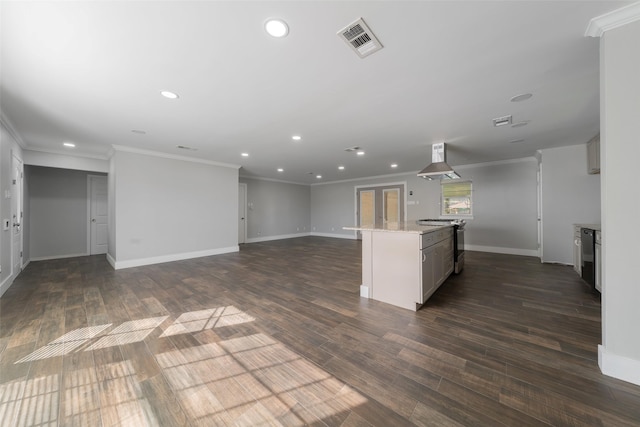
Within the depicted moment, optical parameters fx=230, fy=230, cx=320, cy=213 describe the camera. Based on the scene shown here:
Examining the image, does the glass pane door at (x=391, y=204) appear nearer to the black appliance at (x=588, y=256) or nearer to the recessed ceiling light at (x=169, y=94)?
the black appliance at (x=588, y=256)

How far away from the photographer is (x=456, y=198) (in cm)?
671

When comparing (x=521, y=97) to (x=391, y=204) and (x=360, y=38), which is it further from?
(x=391, y=204)

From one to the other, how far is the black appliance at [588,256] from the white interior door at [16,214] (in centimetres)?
869

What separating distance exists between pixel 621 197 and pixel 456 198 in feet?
18.1

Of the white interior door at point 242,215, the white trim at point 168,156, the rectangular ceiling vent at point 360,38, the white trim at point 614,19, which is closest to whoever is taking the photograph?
the white trim at point 614,19

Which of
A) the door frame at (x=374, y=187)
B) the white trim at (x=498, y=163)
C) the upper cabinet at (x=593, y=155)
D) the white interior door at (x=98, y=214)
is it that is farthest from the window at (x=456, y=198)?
the white interior door at (x=98, y=214)

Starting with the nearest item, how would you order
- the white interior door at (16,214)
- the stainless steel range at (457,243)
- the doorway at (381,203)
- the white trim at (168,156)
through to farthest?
the white interior door at (16,214) → the stainless steel range at (457,243) → the white trim at (168,156) → the doorway at (381,203)

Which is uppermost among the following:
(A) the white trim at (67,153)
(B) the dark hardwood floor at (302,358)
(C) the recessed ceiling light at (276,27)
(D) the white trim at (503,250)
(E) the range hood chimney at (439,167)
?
(A) the white trim at (67,153)

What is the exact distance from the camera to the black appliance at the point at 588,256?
10.4ft

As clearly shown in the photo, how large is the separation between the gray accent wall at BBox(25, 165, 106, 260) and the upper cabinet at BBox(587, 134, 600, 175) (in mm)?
10997

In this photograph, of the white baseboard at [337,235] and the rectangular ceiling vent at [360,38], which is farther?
the white baseboard at [337,235]

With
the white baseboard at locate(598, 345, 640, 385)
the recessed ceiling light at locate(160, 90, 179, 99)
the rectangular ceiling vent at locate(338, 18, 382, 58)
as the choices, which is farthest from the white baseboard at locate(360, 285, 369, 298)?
→ the recessed ceiling light at locate(160, 90, 179, 99)

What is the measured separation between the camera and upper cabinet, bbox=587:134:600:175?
3.91 metres

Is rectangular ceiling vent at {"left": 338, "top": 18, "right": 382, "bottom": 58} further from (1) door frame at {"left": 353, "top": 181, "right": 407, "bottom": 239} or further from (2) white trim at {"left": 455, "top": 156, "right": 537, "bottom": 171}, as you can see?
(1) door frame at {"left": 353, "top": 181, "right": 407, "bottom": 239}
